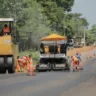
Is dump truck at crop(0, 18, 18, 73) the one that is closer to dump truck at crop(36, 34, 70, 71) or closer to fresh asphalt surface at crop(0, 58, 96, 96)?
dump truck at crop(36, 34, 70, 71)

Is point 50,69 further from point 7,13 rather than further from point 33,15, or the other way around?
point 33,15

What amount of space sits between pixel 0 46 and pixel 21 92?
14.4 meters

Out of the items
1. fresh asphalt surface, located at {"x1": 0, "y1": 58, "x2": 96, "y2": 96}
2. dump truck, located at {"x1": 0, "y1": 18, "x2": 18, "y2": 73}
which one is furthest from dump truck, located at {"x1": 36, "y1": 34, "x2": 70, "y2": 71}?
fresh asphalt surface, located at {"x1": 0, "y1": 58, "x2": 96, "y2": 96}

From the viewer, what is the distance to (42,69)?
36.5 m

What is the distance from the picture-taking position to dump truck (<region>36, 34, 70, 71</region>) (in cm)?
3646

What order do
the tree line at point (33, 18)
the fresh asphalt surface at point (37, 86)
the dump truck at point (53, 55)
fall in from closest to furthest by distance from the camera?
the fresh asphalt surface at point (37, 86)
the dump truck at point (53, 55)
the tree line at point (33, 18)

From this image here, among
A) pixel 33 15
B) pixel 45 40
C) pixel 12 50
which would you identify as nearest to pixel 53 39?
pixel 45 40

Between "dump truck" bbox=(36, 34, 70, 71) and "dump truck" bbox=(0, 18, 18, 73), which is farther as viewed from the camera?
"dump truck" bbox=(36, 34, 70, 71)

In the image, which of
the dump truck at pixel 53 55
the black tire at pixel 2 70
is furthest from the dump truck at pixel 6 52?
the dump truck at pixel 53 55

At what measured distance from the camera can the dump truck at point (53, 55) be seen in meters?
36.5

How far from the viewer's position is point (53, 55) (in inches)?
1516

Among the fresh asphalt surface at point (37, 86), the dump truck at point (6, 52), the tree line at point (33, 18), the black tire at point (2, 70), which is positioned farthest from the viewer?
the tree line at point (33, 18)

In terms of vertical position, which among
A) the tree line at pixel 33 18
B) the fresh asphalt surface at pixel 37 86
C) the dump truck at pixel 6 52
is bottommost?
the fresh asphalt surface at pixel 37 86

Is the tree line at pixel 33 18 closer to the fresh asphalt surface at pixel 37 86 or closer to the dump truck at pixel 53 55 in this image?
the dump truck at pixel 53 55
